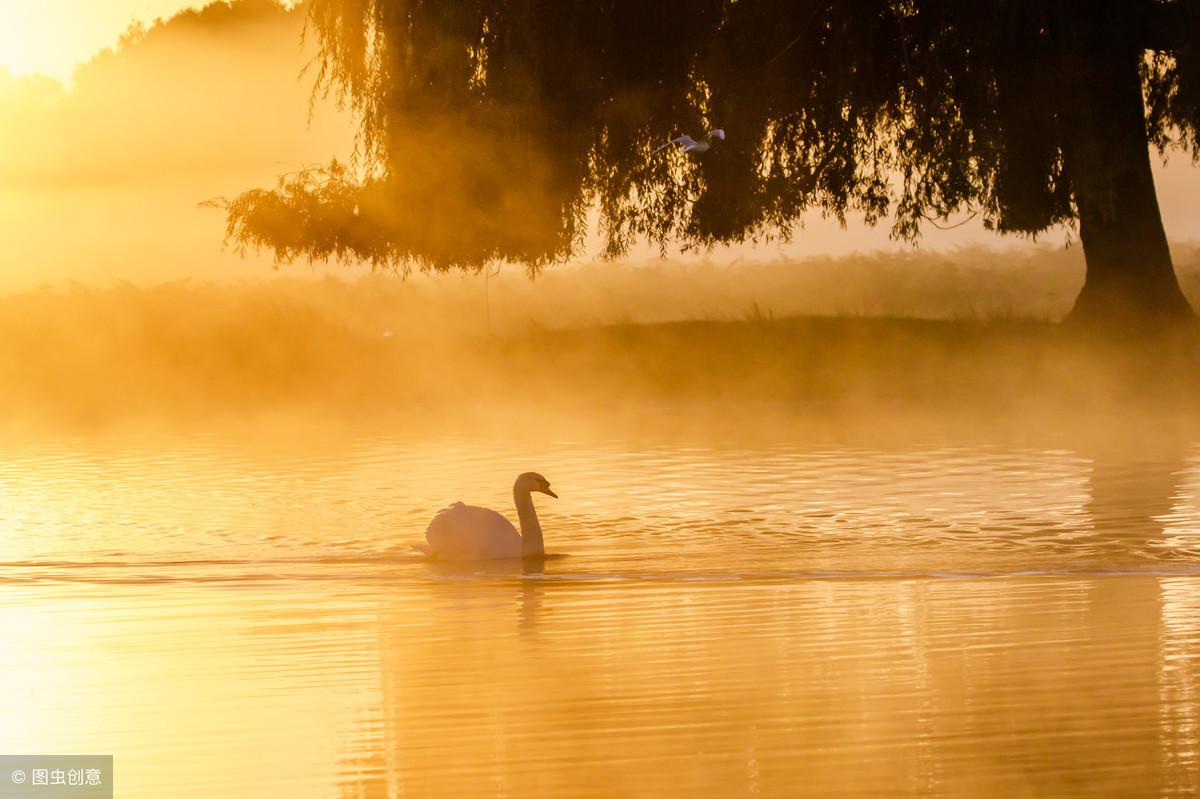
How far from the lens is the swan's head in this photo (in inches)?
485

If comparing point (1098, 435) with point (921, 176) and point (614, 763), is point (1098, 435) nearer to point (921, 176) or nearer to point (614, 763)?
point (921, 176)

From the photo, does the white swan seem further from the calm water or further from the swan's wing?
the calm water

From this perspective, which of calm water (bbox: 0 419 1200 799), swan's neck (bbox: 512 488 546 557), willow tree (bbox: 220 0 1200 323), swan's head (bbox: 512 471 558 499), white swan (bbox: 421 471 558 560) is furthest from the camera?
willow tree (bbox: 220 0 1200 323)

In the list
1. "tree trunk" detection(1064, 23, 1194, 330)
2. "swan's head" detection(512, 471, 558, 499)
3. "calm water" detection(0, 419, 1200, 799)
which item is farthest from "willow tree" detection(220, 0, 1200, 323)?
"swan's head" detection(512, 471, 558, 499)

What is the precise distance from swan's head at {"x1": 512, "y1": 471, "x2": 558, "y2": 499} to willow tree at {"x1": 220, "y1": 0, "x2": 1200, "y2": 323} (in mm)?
9360

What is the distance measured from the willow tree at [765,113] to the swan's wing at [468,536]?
10.4m

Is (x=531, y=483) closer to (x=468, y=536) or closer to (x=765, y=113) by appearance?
(x=468, y=536)

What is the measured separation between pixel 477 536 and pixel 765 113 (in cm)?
1178

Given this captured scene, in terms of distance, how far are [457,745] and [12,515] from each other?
325 inches

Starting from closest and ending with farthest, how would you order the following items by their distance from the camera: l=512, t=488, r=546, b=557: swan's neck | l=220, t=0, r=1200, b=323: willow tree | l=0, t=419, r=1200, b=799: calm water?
l=0, t=419, r=1200, b=799: calm water, l=512, t=488, r=546, b=557: swan's neck, l=220, t=0, r=1200, b=323: willow tree

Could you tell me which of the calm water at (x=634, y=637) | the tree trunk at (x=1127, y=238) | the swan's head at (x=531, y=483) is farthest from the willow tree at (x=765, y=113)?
the swan's head at (x=531, y=483)

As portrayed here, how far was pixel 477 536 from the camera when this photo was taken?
37.7 ft

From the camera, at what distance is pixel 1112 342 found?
22984 mm

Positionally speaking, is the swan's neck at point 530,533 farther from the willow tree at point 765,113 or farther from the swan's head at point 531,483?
the willow tree at point 765,113
